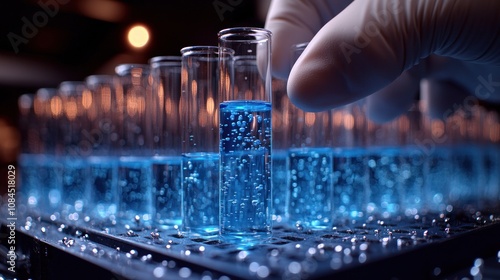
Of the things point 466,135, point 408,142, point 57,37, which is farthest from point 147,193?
point 57,37

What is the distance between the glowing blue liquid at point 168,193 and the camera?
1.26 metres

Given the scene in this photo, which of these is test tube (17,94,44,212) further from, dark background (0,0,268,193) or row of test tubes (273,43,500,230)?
row of test tubes (273,43,500,230)

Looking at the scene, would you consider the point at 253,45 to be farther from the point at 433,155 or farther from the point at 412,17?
the point at 433,155

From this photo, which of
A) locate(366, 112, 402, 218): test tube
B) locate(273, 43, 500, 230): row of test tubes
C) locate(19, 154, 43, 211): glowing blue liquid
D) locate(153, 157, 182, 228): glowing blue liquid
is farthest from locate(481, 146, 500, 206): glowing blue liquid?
locate(19, 154, 43, 211): glowing blue liquid

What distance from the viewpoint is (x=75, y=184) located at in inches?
71.6

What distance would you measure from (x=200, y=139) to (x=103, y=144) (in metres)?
0.57

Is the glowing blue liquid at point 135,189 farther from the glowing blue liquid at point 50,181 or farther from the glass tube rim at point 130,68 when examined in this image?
the glowing blue liquid at point 50,181

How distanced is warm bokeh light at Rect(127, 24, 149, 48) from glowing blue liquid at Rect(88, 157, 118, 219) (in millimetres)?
1633

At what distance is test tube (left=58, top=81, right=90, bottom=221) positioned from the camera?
1.73m

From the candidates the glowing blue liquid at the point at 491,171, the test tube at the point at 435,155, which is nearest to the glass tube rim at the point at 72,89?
the test tube at the point at 435,155

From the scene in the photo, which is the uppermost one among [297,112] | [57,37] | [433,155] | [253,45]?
[57,37]

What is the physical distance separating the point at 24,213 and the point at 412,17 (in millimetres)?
1342

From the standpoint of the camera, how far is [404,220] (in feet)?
4.12

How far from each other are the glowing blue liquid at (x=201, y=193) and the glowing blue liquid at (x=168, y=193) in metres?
0.12
